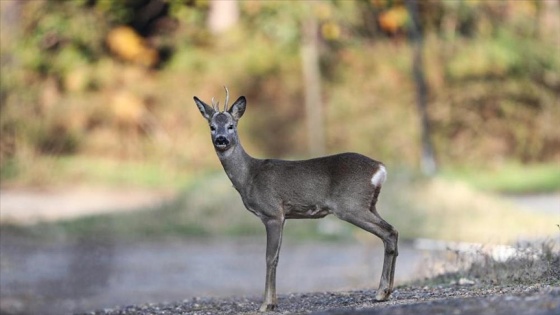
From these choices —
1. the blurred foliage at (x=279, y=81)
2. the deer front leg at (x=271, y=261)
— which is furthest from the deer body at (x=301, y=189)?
the blurred foliage at (x=279, y=81)

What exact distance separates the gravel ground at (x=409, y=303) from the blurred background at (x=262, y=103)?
39.1 feet

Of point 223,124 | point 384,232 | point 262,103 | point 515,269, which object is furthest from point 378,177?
point 262,103

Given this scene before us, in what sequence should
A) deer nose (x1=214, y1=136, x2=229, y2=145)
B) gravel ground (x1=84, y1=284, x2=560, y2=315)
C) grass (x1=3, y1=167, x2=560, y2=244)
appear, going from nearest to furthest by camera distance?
gravel ground (x1=84, y1=284, x2=560, y2=315) < deer nose (x1=214, y1=136, x2=229, y2=145) < grass (x1=3, y1=167, x2=560, y2=244)

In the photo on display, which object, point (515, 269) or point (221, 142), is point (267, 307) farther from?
point (515, 269)

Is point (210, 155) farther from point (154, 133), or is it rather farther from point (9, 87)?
point (9, 87)

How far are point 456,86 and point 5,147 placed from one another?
11.5m

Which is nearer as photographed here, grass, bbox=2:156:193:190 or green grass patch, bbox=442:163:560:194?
green grass patch, bbox=442:163:560:194

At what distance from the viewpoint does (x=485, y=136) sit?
112 ft

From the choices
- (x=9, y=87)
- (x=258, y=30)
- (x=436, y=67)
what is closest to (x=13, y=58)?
(x=9, y=87)

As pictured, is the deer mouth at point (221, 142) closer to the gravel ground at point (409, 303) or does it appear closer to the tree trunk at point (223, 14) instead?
the gravel ground at point (409, 303)

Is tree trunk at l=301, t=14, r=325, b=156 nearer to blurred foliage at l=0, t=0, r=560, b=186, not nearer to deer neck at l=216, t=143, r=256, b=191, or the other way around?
blurred foliage at l=0, t=0, r=560, b=186

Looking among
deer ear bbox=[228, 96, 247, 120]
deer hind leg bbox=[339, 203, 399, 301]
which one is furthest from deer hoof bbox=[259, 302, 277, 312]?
deer ear bbox=[228, 96, 247, 120]

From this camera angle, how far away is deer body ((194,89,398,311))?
33.7 ft

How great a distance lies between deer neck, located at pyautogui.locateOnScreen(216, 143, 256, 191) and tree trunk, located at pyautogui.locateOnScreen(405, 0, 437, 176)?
2110 cm
